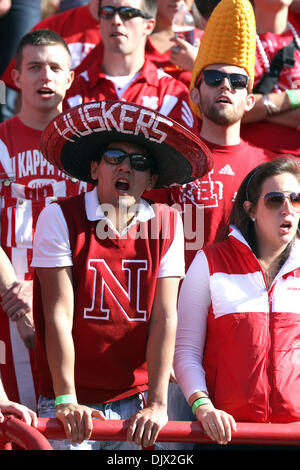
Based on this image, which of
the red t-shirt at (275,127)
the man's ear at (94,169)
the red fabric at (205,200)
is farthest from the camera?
the red t-shirt at (275,127)

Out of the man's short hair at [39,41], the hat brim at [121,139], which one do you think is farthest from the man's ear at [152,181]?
the man's short hair at [39,41]

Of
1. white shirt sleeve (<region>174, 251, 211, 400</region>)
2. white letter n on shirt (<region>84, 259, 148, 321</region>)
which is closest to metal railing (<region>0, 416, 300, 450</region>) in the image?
white shirt sleeve (<region>174, 251, 211, 400</region>)

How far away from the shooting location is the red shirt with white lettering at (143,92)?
4.61 m

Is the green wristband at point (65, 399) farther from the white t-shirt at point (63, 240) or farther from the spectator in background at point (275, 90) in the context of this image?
the spectator in background at point (275, 90)

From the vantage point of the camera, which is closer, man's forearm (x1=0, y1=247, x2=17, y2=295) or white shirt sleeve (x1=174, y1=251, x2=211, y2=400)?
white shirt sleeve (x1=174, y1=251, x2=211, y2=400)

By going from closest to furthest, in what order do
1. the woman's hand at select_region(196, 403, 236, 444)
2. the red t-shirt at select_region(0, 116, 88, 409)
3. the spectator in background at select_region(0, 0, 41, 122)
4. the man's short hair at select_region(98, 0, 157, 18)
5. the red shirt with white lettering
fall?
the woman's hand at select_region(196, 403, 236, 444) → the red t-shirt at select_region(0, 116, 88, 409) → the red shirt with white lettering → the man's short hair at select_region(98, 0, 157, 18) → the spectator in background at select_region(0, 0, 41, 122)

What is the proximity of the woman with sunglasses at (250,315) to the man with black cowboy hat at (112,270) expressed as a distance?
0.47ft

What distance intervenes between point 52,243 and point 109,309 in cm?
34

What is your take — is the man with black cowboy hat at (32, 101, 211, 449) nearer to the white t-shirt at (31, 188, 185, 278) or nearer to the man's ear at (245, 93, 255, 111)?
the white t-shirt at (31, 188, 185, 278)

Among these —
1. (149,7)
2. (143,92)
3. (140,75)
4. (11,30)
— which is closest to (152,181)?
(143,92)

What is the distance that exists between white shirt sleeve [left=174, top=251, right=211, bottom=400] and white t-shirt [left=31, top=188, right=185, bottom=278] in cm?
11

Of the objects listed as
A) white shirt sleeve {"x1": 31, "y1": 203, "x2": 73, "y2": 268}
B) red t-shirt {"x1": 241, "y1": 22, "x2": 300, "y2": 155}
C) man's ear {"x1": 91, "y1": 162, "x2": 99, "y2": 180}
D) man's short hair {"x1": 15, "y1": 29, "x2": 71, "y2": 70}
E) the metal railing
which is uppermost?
→ man's short hair {"x1": 15, "y1": 29, "x2": 71, "y2": 70}

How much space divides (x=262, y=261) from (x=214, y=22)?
61.5 inches

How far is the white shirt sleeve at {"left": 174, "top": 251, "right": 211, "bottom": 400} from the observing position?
3328mm
